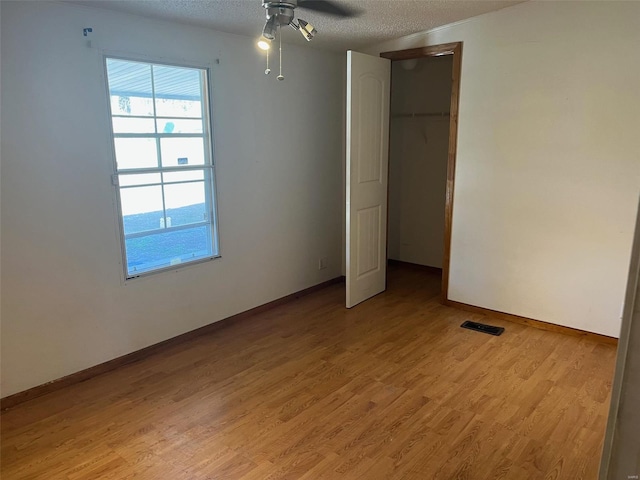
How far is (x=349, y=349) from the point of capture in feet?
10.7

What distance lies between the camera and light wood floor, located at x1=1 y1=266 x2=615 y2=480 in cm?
210

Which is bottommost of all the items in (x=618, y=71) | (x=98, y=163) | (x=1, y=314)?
(x=1, y=314)

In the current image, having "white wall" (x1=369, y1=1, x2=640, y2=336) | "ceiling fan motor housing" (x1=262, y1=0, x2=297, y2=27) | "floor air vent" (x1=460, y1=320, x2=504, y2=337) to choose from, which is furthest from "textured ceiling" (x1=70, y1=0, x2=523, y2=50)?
"floor air vent" (x1=460, y1=320, x2=504, y2=337)

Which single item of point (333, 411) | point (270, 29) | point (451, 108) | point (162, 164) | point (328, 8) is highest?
point (328, 8)

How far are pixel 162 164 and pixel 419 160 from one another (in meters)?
2.95

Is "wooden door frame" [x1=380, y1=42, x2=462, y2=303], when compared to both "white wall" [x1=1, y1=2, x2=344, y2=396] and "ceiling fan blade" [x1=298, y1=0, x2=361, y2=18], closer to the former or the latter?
"white wall" [x1=1, y1=2, x2=344, y2=396]

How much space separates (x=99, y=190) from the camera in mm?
2781

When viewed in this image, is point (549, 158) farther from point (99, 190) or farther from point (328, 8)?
point (99, 190)

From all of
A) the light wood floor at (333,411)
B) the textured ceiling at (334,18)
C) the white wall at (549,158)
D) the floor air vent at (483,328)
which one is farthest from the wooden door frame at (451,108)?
the light wood floor at (333,411)

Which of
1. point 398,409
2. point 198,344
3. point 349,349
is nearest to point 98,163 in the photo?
point 198,344

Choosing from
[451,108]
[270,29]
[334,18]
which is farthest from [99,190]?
[451,108]

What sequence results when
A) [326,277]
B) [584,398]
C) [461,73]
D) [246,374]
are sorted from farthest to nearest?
1. [326,277]
2. [461,73]
3. [246,374]
4. [584,398]

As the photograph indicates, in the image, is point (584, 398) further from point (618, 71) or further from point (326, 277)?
point (326, 277)

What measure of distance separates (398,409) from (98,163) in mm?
2295
